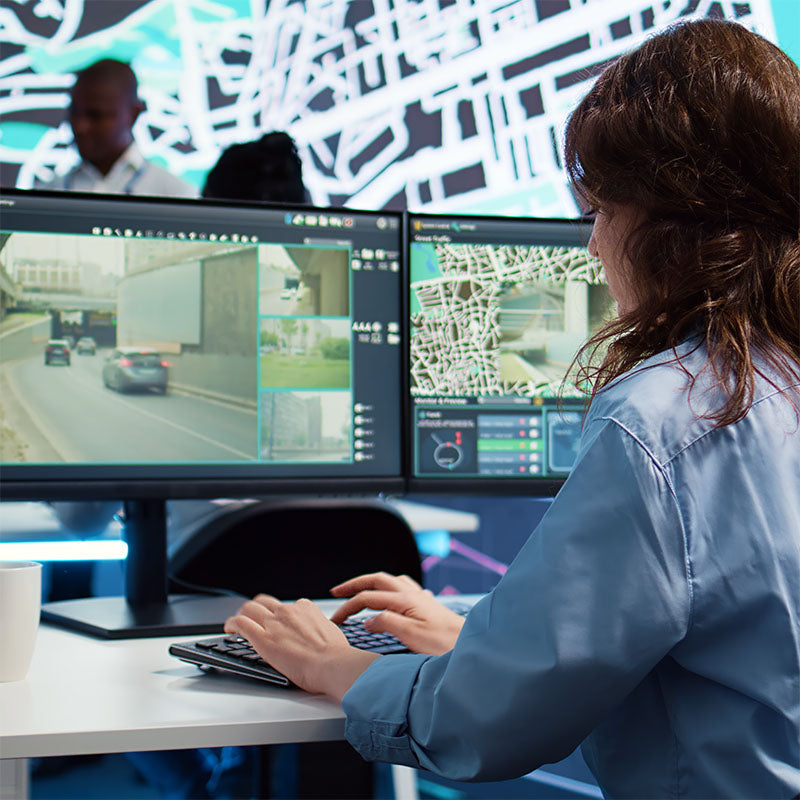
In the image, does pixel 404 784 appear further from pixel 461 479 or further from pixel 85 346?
pixel 85 346

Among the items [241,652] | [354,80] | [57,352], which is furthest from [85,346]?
[354,80]

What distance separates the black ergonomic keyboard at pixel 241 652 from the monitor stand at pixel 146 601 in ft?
0.54

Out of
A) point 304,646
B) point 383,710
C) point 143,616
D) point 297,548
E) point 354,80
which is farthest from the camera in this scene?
point 354,80

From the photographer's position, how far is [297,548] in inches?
52.9

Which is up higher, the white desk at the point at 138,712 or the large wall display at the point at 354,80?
the large wall display at the point at 354,80

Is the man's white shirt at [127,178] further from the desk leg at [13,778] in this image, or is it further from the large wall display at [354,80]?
the desk leg at [13,778]

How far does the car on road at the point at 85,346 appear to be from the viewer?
107cm

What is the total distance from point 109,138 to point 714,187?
2427mm

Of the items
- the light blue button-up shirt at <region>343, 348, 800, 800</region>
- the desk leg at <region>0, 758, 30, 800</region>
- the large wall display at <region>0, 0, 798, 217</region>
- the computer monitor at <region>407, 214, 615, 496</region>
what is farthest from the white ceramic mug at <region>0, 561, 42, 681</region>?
the large wall display at <region>0, 0, 798, 217</region>

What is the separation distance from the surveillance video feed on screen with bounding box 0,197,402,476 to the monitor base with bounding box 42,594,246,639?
6.6 inches

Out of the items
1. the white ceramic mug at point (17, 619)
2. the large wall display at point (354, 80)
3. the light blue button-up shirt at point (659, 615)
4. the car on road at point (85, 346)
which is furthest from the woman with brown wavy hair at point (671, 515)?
the large wall display at point (354, 80)

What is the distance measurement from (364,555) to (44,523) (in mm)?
464

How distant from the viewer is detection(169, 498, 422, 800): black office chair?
1311 mm

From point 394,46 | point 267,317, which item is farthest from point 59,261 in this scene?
point 394,46
